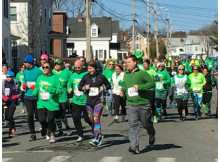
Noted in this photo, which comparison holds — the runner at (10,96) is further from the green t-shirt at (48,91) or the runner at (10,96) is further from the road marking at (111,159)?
the road marking at (111,159)

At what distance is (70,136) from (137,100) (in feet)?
10.3

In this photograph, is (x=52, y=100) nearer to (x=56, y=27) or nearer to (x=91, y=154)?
(x=91, y=154)

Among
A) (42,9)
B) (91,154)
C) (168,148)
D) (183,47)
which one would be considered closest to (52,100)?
(91,154)

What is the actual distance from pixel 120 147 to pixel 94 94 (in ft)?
3.83

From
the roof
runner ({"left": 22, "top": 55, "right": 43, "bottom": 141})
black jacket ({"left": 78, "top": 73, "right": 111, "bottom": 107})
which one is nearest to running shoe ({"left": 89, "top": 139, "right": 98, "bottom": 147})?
black jacket ({"left": 78, "top": 73, "right": 111, "bottom": 107})

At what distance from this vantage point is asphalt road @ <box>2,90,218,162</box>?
31.6ft

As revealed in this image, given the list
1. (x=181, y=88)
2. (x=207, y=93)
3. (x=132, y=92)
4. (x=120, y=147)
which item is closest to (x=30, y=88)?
(x=120, y=147)

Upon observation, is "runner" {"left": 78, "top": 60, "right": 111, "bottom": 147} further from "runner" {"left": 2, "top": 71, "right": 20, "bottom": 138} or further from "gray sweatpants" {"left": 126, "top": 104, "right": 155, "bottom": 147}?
"runner" {"left": 2, "top": 71, "right": 20, "bottom": 138}

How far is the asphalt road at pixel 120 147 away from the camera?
962 centimetres

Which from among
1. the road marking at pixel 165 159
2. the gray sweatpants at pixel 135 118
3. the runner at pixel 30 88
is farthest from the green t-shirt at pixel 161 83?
the road marking at pixel 165 159

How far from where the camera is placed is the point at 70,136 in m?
12.8

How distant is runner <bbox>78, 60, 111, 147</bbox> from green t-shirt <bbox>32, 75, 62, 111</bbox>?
0.53 meters

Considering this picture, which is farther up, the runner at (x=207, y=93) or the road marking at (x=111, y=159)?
the runner at (x=207, y=93)

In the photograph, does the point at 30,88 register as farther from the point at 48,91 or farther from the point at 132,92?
the point at 132,92
